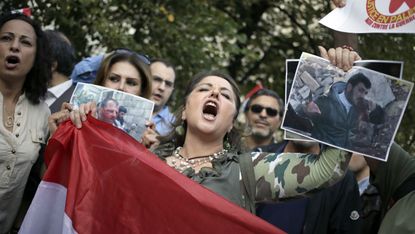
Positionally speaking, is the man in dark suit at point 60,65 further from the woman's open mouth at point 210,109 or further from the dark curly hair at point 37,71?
the woman's open mouth at point 210,109

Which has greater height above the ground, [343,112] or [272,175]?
[343,112]

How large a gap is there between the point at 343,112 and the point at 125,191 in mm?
1083

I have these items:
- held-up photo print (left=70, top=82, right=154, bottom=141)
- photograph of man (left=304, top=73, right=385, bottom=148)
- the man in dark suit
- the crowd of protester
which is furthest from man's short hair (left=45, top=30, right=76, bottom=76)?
photograph of man (left=304, top=73, right=385, bottom=148)

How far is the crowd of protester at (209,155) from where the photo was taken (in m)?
3.19

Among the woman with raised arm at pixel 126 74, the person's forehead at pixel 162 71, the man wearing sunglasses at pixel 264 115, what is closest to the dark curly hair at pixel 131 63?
the woman with raised arm at pixel 126 74

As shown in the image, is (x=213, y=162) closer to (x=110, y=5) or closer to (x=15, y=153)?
(x=15, y=153)

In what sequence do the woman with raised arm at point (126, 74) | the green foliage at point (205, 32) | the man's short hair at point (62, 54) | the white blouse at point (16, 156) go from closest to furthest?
the white blouse at point (16, 156) → the woman with raised arm at point (126, 74) → the man's short hair at point (62, 54) → the green foliage at point (205, 32)

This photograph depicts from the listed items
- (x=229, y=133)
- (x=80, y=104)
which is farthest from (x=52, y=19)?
(x=229, y=133)

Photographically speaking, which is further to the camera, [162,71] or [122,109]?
[162,71]

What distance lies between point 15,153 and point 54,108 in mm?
875

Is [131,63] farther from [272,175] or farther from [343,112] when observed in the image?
[343,112]

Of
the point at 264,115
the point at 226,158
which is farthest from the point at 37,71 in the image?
the point at 264,115

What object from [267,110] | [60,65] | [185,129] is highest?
[60,65]

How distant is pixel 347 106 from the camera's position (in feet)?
10.2
